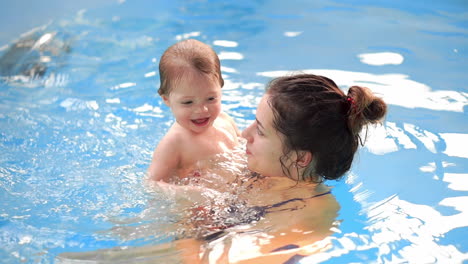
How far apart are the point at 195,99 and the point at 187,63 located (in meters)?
0.20

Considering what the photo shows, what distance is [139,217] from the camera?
124 inches

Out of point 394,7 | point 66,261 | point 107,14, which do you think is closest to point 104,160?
point 66,261

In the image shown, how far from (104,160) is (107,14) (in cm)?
324

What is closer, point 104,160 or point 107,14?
point 104,160

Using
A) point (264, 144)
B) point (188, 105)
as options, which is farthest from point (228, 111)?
point (264, 144)

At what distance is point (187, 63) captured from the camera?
3.08 meters

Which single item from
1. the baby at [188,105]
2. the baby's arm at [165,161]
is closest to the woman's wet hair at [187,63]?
the baby at [188,105]

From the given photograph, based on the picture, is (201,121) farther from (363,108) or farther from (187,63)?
(363,108)

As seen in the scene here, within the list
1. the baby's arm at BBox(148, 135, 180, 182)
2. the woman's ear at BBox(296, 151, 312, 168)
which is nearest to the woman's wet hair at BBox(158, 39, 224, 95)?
the baby's arm at BBox(148, 135, 180, 182)

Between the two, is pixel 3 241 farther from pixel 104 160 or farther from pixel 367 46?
pixel 367 46

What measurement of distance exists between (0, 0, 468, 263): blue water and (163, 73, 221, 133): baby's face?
1.72 feet

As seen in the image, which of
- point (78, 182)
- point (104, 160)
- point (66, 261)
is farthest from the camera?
point (104, 160)

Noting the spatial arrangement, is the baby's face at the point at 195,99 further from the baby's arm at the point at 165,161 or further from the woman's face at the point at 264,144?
the woman's face at the point at 264,144

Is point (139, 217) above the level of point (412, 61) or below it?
below
